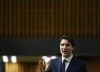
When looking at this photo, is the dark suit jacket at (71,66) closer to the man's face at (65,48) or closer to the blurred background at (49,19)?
the man's face at (65,48)

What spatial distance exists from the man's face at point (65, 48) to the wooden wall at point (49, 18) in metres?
5.50

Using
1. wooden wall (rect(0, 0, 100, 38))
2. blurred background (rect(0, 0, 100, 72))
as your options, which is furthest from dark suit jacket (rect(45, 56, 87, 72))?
wooden wall (rect(0, 0, 100, 38))

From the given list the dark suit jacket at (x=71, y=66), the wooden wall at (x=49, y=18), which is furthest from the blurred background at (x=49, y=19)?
the dark suit jacket at (x=71, y=66)

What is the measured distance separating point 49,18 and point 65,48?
5.63 meters

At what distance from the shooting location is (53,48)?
27.4ft

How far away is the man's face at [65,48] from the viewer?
10.2 ft

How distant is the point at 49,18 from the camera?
28.6 feet

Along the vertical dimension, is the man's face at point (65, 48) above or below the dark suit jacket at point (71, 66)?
above

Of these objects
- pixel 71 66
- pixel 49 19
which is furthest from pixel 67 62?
pixel 49 19

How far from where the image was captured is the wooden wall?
8.69m

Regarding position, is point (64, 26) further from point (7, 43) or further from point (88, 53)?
point (7, 43)

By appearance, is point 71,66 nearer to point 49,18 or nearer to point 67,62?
point 67,62

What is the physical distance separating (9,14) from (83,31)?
1.97m

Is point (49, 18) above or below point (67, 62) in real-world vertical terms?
above
